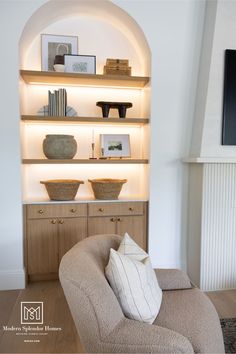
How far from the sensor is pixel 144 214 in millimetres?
2814

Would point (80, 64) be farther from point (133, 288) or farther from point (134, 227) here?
point (133, 288)

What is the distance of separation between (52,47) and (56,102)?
2.13 feet

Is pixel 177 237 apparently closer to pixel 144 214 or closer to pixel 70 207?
pixel 144 214

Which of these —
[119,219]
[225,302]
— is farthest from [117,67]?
[225,302]

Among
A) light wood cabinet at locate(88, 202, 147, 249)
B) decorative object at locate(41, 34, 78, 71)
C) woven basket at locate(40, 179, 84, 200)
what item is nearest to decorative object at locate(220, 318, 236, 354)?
light wood cabinet at locate(88, 202, 147, 249)

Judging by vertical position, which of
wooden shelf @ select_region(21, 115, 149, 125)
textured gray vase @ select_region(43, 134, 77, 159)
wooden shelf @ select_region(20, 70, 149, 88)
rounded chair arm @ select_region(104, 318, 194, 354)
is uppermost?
wooden shelf @ select_region(20, 70, 149, 88)

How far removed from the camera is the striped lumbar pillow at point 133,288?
52.5 inches

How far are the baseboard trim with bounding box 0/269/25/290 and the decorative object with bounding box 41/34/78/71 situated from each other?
6.95ft

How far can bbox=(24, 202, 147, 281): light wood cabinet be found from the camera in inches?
104

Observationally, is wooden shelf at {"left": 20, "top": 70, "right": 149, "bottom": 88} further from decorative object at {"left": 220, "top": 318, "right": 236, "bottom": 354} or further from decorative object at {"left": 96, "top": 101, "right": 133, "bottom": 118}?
decorative object at {"left": 220, "top": 318, "right": 236, "bottom": 354}

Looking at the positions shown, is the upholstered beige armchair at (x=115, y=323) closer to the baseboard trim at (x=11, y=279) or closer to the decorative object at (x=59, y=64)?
the baseboard trim at (x=11, y=279)

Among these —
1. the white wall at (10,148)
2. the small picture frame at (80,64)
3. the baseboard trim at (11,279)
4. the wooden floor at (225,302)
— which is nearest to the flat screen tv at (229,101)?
the small picture frame at (80,64)

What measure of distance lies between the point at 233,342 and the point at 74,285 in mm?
1348

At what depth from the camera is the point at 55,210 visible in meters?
2.67
